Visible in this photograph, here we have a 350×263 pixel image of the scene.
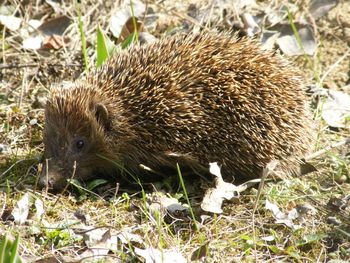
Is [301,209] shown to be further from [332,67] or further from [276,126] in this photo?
[332,67]

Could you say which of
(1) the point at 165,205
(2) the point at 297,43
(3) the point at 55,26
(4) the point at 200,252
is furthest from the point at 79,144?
(2) the point at 297,43

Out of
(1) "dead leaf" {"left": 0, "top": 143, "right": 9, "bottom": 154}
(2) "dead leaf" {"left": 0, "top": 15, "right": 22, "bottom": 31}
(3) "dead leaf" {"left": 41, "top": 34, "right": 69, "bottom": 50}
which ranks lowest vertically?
(1) "dead leaf" {"left": 0, "top": 143, "right": 9, "bottom": 154}

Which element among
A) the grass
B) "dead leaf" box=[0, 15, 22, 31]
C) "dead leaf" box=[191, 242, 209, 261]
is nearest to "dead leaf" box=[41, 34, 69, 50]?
"dead leaf" box=[0, 15, 22, 31]

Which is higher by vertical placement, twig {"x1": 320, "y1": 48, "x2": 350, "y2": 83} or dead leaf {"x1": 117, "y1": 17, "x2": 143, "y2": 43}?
dead leaf {"x1": 117, "y1": 17, "x2": 143, "y2": 43}

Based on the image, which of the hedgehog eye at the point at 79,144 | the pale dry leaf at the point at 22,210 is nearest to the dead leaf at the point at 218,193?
the hedgehog eye at the point at 79,144

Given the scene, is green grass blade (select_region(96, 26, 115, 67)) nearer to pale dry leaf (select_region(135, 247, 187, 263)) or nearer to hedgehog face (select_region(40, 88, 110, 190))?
hedgehog face (select_region(40, 88, 110, 190))

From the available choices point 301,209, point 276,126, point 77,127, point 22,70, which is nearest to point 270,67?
point 276,126
